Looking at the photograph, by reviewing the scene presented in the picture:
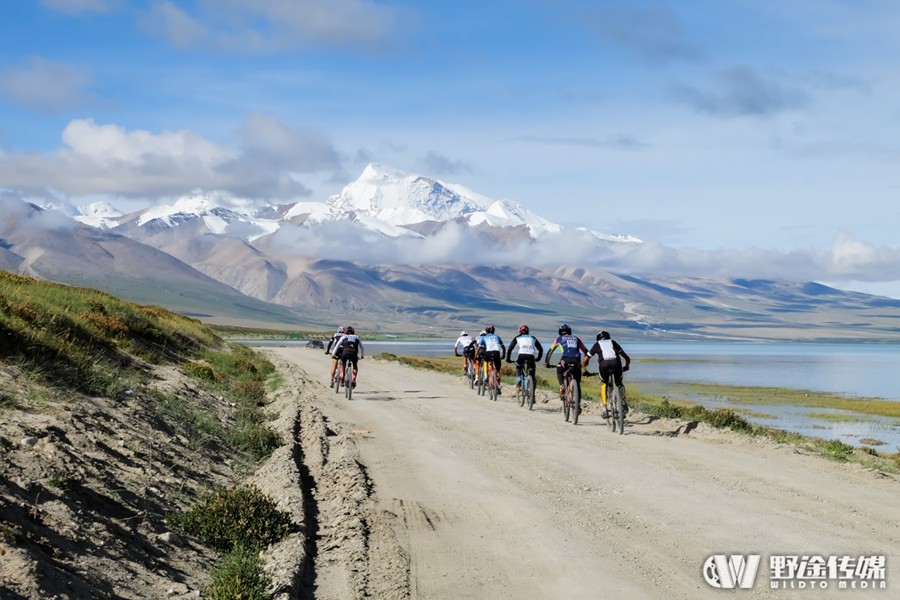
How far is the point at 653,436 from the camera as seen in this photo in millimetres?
20766

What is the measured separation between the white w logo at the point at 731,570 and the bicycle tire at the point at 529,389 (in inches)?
730

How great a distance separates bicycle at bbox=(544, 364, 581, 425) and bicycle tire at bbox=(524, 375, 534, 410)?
3.59 m

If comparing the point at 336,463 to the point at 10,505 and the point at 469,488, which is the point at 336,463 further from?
the point at 10,505

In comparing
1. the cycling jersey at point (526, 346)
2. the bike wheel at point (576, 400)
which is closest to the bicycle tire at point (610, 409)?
the bike wheel at point (576, 400)

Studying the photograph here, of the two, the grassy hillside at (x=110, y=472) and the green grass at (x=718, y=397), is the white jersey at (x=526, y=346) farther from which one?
the grassy hillside at (x=110, y=472)

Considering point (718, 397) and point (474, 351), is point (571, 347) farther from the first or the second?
point (718, 397)

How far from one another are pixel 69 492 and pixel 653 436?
1459cm

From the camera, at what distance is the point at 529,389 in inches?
1118

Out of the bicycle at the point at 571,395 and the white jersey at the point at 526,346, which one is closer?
the bicycle at the point at 571,395

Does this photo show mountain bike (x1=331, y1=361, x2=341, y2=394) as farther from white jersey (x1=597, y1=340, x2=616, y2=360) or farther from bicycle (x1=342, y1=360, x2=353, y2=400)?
white jersey (x1=597, y1=340, x2=616, y2=360)

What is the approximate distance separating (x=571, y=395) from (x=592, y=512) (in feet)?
39.5

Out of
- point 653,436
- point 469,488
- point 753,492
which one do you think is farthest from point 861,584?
point 653,436

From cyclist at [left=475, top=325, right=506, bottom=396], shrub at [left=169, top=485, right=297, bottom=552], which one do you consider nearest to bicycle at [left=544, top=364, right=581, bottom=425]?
cyclist at [left=475, top=325, right=506, bottom=396]

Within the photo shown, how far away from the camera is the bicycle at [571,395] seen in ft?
75.8
